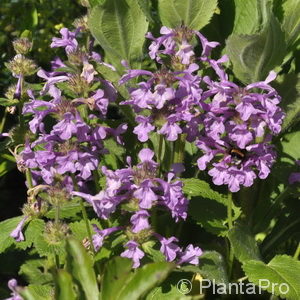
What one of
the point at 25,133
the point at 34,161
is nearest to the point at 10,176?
the point at 25,133

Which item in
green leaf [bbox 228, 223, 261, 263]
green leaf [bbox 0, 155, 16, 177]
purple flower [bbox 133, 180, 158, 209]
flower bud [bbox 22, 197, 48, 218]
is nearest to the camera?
purple flower [bbox 133, 180, 158, 209]

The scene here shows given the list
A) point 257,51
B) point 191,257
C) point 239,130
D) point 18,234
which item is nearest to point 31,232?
point 18,234

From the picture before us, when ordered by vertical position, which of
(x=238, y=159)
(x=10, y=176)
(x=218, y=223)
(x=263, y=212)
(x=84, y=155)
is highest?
(x=84, y=155)

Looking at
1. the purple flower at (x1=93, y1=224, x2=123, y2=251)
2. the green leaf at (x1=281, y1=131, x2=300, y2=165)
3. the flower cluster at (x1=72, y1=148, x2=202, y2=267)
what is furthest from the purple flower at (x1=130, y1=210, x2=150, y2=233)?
the green leaf at (x1=281, y1=131, x2=300, y2=165)

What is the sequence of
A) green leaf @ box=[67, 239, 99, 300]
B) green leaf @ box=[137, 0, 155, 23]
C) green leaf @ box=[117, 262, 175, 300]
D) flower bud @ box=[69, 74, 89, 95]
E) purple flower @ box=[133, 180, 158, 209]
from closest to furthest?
green leaf @ box=[117, 262, 175, 300] < green leaf @ box=[67, 239, 99, 300] < purple flower @ box=[133, 180, 158, 209] < flower bud @ box=[69, 74, 89, 95] < green leaf @ box=[137, 0, 155, 23]

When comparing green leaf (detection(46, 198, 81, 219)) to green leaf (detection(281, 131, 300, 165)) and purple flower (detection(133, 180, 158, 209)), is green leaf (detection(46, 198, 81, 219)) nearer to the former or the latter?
purple flower (detection(133, 180, 158, 209))

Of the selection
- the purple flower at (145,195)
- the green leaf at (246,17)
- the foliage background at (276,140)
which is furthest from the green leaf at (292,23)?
the purple flower at (145,195)

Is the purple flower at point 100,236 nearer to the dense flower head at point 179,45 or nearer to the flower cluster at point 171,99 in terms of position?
the flower cluster at point 171,99

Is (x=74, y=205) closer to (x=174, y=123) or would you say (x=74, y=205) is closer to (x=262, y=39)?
(x=174, y=123)
